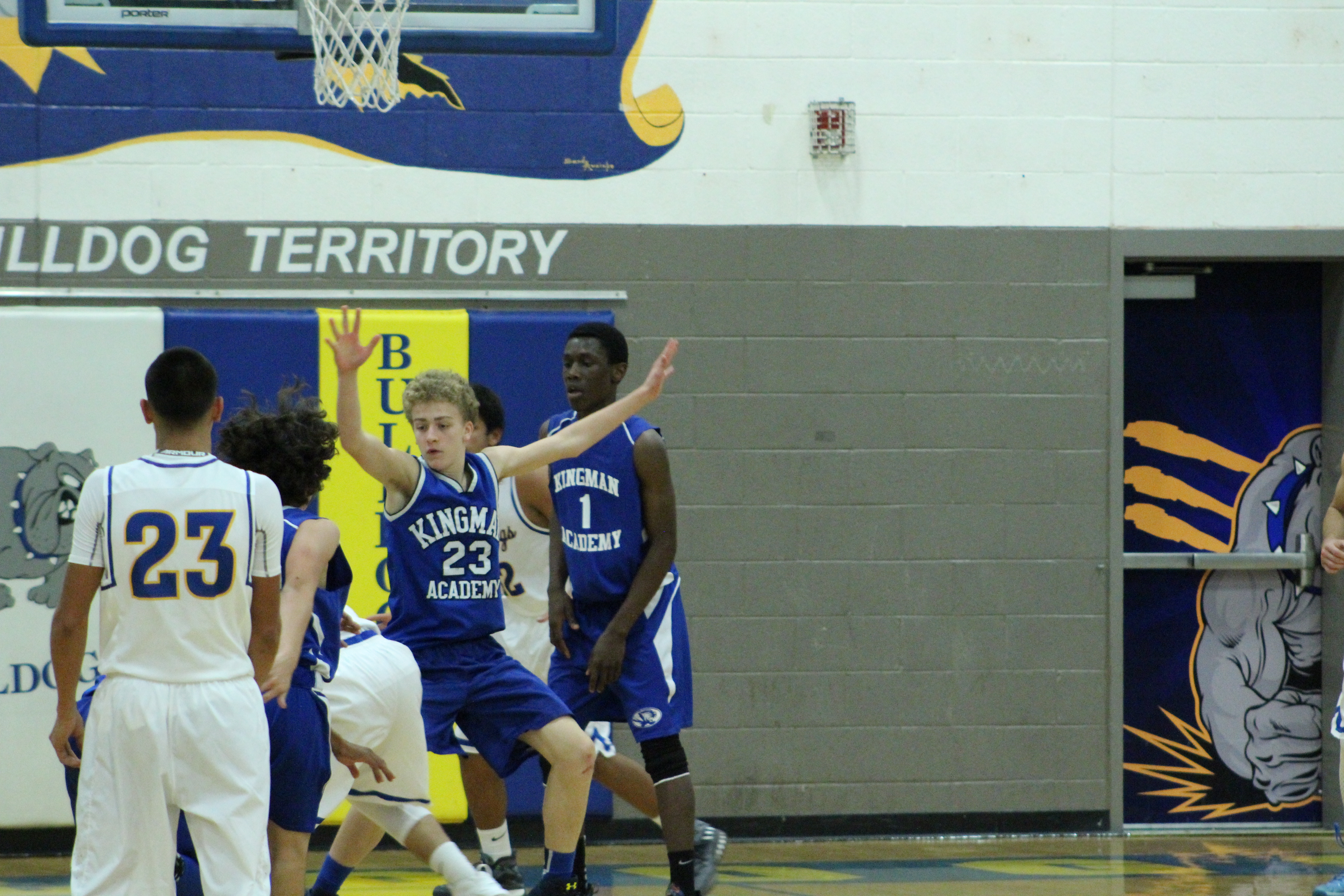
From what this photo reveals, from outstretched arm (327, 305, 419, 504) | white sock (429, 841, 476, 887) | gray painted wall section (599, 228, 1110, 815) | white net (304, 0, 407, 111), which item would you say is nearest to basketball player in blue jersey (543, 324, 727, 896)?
outstretched arm (327, 305, 419, 504)

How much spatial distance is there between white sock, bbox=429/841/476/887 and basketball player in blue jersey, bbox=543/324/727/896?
→ 2.52 feet

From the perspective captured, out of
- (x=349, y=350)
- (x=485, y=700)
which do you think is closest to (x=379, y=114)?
(x=349, y=350)

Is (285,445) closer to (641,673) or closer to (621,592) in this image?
(621,592)

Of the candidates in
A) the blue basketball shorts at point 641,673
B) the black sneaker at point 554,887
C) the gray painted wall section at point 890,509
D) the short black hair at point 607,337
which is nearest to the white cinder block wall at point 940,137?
the gray painted wall section at point 890,509

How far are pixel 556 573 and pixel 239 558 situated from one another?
173 centimetres

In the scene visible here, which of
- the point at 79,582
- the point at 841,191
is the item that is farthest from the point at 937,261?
the point at 79,582

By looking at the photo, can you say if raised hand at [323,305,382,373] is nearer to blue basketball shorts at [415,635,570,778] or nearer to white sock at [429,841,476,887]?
blue basketball shorts at [415,635,570,778]

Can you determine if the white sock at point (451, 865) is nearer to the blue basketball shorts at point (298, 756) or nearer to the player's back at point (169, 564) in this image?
the blue basketball shorts at point (298, 756)

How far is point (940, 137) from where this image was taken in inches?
279

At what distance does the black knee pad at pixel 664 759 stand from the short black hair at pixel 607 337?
1.28 meters

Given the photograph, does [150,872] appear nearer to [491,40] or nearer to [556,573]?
[556,573]

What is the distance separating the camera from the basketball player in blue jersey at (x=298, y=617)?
160 inches

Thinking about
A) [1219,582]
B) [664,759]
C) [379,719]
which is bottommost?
[664,759]

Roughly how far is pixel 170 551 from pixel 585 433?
146 cm
